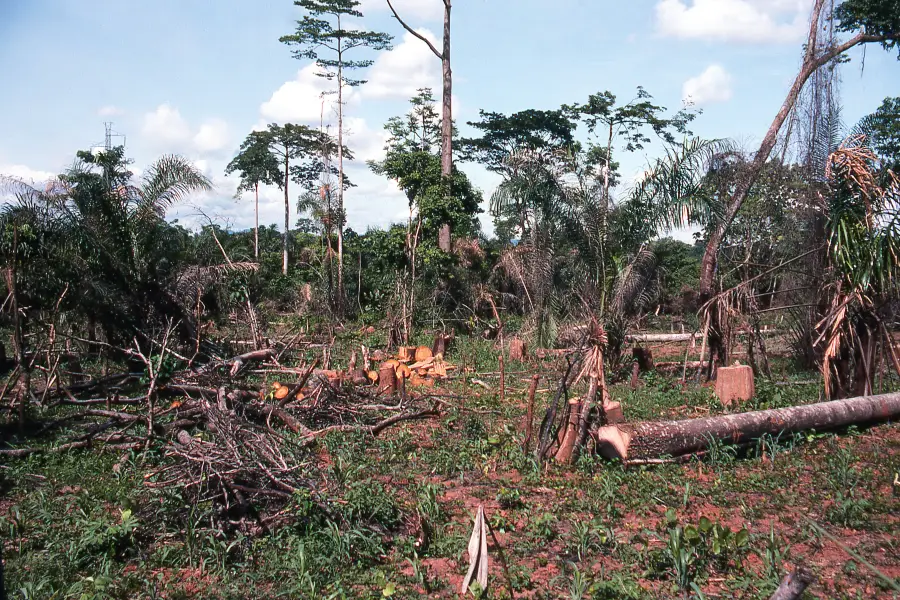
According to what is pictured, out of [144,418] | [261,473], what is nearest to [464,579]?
[261,473]

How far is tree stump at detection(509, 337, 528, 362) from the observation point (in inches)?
564

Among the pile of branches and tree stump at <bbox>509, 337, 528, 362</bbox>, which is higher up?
tree stump at <bbox>509, 337, 528, 362</bbox>

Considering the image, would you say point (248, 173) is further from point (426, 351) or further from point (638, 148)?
point (426, 351)

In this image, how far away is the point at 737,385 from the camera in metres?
9.41

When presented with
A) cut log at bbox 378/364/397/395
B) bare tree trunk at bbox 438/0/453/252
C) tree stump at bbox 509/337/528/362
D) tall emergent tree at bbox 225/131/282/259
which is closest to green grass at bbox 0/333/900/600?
cut log at bbox 378/364/397/395

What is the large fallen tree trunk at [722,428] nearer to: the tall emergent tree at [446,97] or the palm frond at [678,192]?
the palm frond at [678,192]

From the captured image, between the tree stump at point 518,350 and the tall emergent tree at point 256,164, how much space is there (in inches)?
792

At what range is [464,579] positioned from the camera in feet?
14.4

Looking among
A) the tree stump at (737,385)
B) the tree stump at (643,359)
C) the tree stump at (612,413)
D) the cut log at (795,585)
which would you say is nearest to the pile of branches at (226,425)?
the tree stump at (612,413)

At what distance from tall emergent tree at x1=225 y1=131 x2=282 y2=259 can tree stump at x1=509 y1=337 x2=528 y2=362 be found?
20.1 m

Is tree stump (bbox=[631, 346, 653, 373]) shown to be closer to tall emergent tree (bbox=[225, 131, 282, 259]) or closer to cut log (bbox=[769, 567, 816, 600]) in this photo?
cut log (bbox=[769, 567, 816, 600])

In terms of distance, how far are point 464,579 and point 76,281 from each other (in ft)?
31.9

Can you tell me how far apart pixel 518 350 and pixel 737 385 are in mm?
5574

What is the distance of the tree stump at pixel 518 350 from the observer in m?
14.3
